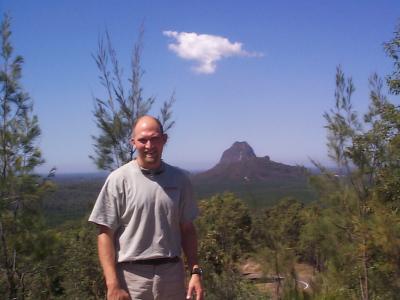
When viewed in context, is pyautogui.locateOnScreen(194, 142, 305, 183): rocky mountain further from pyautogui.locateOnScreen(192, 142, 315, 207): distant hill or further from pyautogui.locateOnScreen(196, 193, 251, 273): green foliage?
pyautogui.locateOnScreen(196, 193, 251, 273): green foliage

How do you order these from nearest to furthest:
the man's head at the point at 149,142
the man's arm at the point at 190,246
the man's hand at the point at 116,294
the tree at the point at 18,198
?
the man's hand at the point at 116,294
the man's head at the point at 149,142
the man's arm at the point at 190,246
the tree at the point at 18,198

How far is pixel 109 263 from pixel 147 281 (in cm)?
20

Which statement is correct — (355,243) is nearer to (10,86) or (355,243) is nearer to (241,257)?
(241,257)

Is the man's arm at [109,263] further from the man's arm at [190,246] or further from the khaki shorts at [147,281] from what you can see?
the man's arm at [190,246]

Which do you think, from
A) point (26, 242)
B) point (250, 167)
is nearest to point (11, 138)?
point (26, 242)

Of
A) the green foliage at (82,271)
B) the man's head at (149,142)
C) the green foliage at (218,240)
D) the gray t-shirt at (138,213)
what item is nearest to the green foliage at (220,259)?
the green foliage at (218,240)

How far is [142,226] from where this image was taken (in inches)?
81.4

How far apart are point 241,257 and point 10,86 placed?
4.60 m

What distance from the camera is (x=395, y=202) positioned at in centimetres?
542

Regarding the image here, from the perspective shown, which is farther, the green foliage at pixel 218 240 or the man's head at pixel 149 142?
the green foliage at pixel 218 240

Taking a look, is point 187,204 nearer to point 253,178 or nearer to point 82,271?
point 253,178

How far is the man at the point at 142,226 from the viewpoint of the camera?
2.06 meters

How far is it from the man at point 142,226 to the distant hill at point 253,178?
10.6 ft

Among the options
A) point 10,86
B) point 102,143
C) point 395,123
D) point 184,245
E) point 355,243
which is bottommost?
point 355,243
